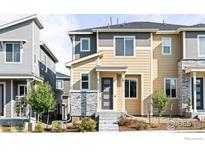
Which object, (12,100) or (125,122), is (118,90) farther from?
(12,100)

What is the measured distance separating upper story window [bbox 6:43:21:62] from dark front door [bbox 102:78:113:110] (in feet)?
18.9

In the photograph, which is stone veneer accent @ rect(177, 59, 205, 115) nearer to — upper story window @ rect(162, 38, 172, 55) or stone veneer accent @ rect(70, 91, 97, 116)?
upper story window @ rect(162, 38, 172, 55)

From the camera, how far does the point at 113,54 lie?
25.4 meters

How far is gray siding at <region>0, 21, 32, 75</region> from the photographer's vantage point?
24469mm

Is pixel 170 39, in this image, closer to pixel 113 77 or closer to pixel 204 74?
pixel 204 74

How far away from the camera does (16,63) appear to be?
2452 centimetres

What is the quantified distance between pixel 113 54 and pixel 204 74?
6092 mm

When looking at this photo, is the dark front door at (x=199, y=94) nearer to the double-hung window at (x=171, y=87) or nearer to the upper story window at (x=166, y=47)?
the double-hung window at (x=171, y=87)

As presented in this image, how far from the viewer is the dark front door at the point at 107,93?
79.8ft

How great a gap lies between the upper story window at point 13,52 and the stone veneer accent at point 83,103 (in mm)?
4524

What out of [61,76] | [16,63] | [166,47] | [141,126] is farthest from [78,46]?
→ [61,76]

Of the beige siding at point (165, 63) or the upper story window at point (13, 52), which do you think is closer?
the upper story window at point (13, 52)

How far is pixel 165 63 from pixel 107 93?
4.69 m

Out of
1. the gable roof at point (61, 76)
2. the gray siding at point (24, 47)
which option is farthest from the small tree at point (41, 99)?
the gable roof at point (61, 76)
